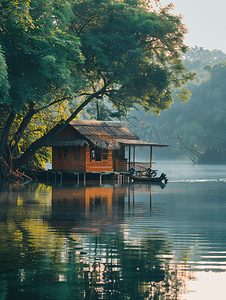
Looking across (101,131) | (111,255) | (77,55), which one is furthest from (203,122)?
(111,255)

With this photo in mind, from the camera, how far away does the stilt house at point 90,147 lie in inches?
1577

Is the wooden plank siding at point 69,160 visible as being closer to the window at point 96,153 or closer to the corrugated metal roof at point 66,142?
the corrugated metal roof at point 66,142

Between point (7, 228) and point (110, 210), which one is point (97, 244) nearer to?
point (7, 228)

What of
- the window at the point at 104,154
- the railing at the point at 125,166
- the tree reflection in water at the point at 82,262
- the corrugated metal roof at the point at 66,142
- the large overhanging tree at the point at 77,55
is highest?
the large overhanging tree at the point at 77,55

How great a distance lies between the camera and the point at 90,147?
1618 inches

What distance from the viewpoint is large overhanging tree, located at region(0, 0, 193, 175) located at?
2639cm

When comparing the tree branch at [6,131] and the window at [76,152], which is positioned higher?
the tree branch at [6,131]

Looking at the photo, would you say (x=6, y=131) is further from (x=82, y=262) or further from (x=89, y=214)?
(x=82, y=262)

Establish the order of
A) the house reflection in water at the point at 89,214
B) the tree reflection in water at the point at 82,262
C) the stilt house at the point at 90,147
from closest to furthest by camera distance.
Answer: the tree reflection in water at the point at 82,262 < the house reflection in water at the point at 89,214 < the stilt house at the point at 90,147

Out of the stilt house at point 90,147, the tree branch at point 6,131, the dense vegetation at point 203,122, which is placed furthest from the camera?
the dense vegetation at point 203,122

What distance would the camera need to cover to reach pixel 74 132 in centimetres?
4103

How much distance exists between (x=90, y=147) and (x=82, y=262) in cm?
3218

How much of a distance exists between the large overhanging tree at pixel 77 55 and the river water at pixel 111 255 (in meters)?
10.1

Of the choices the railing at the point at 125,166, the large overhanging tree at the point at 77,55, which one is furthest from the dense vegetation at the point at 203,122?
the large overhanging tree at the point at 77,55
